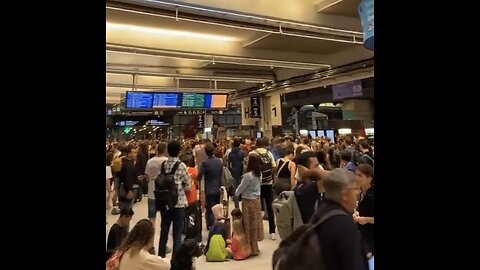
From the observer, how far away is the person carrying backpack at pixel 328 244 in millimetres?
1873

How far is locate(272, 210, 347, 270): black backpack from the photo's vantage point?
1859 mm

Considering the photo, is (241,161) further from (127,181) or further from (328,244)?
(328,244)

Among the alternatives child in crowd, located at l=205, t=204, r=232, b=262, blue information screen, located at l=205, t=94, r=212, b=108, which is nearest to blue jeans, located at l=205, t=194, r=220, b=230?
child in crowd, located at l=205, t=204, r=232, b=262

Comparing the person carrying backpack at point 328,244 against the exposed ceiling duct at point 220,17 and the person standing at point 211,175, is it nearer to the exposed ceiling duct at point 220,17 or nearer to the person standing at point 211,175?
the person standing at point 211,175

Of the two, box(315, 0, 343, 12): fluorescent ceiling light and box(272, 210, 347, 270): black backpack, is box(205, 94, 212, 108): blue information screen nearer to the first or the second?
box(315, 0, 343, 12): fluorescent ceiling light

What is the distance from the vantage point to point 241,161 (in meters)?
7.46

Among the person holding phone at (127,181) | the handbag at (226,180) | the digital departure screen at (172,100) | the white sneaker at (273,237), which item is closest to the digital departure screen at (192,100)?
the digital departure screen at (172,100)

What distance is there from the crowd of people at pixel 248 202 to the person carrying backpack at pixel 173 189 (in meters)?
0.01

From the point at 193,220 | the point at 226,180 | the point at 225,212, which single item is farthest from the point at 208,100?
the point at 193,220

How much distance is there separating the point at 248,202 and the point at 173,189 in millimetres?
1105
